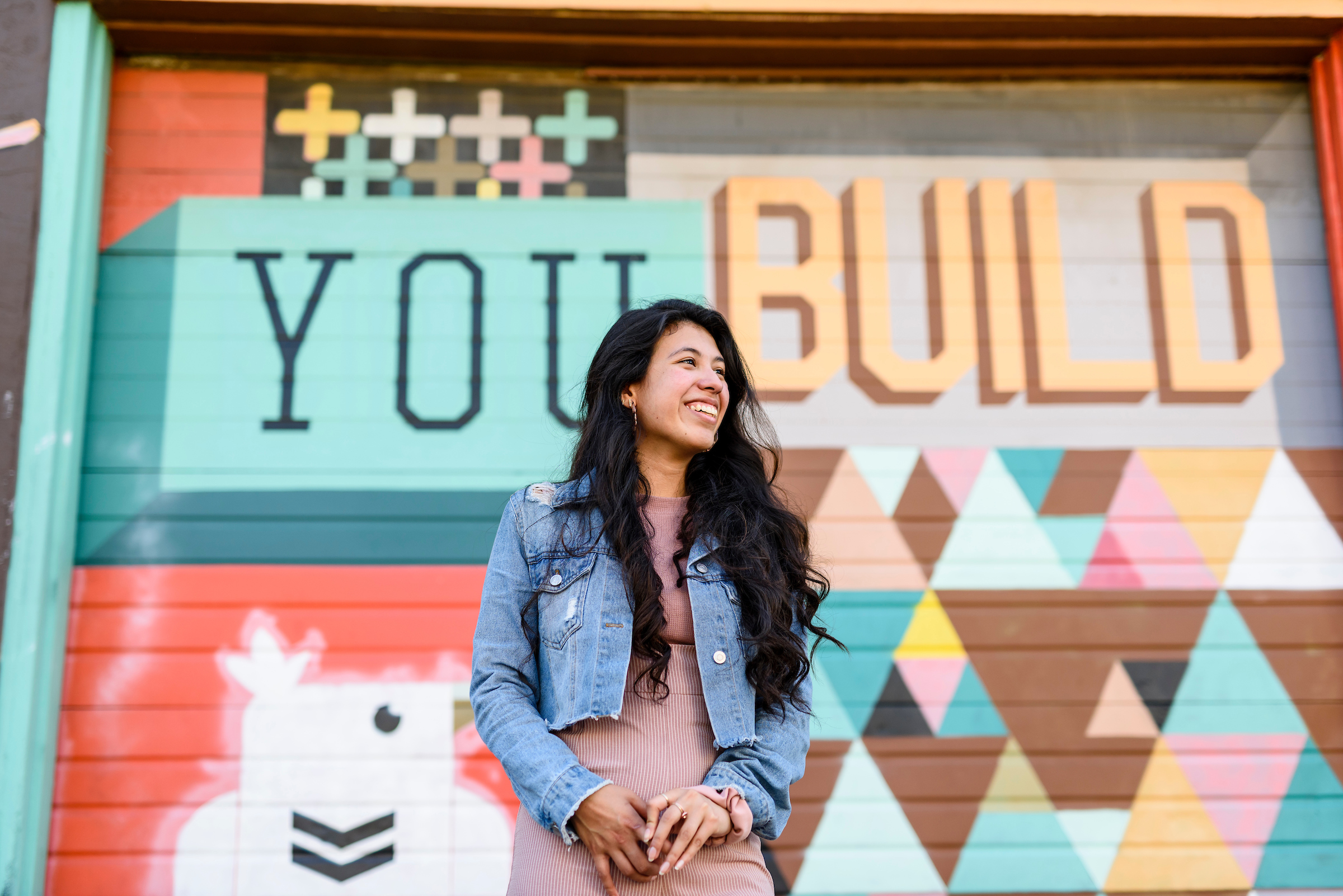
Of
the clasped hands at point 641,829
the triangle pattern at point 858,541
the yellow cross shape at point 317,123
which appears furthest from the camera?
the yellow cross shape at point 317,123

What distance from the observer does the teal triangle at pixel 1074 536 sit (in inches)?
140

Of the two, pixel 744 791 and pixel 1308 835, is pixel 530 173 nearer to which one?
pixel 744 791

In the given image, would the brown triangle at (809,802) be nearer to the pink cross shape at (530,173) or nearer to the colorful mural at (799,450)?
the colorful mural at (799,450)

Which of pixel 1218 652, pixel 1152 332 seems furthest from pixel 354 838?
pixel 1152 332

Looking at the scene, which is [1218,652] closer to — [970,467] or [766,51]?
[970,467]

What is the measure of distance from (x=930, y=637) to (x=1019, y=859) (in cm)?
81

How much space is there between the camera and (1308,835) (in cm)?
340

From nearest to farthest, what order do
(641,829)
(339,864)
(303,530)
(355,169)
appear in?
1. (641,829)
2. (339,864)
3. (303,530)
4. (355,169)

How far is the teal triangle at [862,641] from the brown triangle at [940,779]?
149mm

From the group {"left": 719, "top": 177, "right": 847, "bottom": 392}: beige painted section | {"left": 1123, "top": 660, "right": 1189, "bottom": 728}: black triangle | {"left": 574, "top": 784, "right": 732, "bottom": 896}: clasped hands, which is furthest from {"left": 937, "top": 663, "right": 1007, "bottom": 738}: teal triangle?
{"left": 574, "top": 784, "right": 732, "bottom": 896}: clasped hands

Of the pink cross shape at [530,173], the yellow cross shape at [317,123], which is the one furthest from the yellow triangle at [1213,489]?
the yellow cross shape at [317,123]

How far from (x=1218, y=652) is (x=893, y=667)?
1206mm

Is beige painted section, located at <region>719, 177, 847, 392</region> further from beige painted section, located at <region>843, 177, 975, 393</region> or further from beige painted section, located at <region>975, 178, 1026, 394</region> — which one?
beige painted section, located at <region>975, 178, 1026, 394</region>

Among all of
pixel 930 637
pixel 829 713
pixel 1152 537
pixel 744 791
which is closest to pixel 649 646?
pixel 744 791
